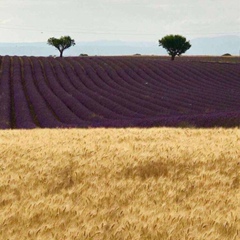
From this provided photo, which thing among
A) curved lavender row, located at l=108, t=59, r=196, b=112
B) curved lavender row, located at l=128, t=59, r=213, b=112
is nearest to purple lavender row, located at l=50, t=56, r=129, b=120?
curved lavender row, located at l=108, t=59, r=196, b=112

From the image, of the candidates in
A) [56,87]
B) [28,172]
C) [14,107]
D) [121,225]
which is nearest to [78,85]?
→ [56,87]

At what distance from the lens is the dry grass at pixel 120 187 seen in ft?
17.9

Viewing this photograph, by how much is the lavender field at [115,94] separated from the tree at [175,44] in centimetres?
2857

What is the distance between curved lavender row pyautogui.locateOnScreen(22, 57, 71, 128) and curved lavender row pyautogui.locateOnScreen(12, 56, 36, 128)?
0.58 m

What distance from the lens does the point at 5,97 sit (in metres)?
32.8

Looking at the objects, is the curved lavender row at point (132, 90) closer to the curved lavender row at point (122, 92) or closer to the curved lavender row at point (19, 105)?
the curved lavender row at point (122, 92)

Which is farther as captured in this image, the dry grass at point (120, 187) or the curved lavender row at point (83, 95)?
the curved lavender row at point (83, 95)

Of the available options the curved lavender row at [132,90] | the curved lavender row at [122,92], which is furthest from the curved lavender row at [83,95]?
the curved lavender row at [132,90]

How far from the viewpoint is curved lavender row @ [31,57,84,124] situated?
1005 inches

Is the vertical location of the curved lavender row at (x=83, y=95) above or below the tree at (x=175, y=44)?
below

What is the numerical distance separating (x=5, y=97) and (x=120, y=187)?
90.0 ft

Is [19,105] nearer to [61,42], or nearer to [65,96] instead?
[65,96]

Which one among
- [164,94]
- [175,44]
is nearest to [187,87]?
[164,94]

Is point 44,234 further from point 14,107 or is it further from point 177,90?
point 177,90
